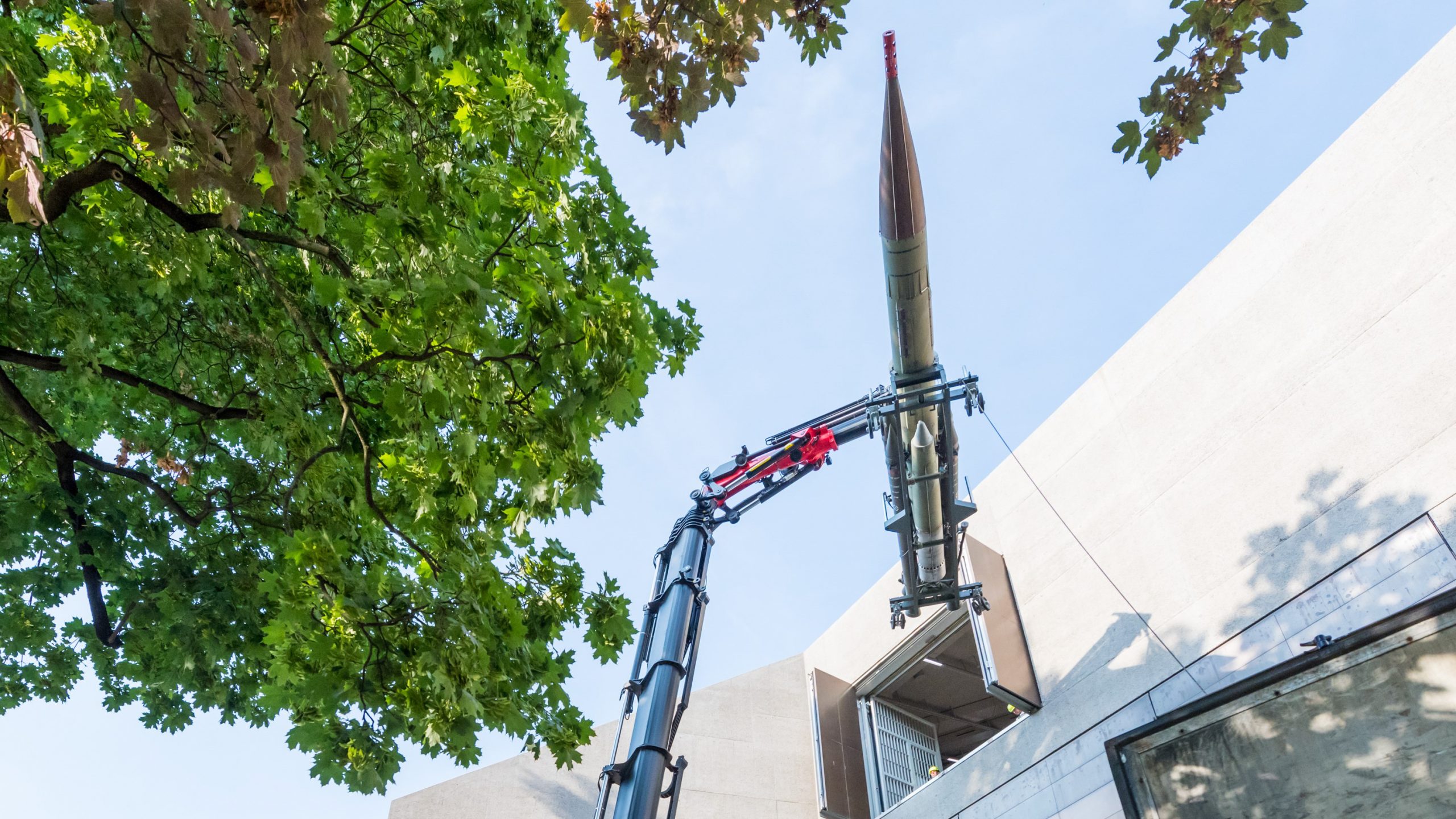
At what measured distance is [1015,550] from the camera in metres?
13.5

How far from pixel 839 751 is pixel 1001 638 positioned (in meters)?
5.02

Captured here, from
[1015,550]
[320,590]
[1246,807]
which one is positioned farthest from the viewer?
[1015,550]

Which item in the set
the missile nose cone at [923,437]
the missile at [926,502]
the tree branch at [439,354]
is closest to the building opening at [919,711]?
the missile at [926,502]

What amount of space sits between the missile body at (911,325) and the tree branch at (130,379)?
5901mm

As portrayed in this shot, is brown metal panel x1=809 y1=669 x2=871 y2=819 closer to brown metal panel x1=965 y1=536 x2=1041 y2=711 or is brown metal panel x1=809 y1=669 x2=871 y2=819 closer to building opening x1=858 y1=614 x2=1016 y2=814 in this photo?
building opening x1=858 y1=614 x2=1016 y2=814

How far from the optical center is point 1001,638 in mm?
12289

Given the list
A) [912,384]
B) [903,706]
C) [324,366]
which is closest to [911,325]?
[912,384]

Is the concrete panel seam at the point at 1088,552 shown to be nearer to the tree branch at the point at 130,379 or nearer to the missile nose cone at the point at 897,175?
the missile nose cone at the point at 897,175

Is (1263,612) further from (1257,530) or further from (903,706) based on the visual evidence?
(903,706)

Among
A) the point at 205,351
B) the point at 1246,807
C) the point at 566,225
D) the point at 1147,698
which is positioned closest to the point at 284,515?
the point at 205,351

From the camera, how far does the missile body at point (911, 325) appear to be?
8.45 meters

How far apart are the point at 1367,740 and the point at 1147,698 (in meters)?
2.68

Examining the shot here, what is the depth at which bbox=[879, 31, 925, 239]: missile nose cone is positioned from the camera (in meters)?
8.38

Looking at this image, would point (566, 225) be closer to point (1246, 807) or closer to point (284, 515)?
point (284, 515)
